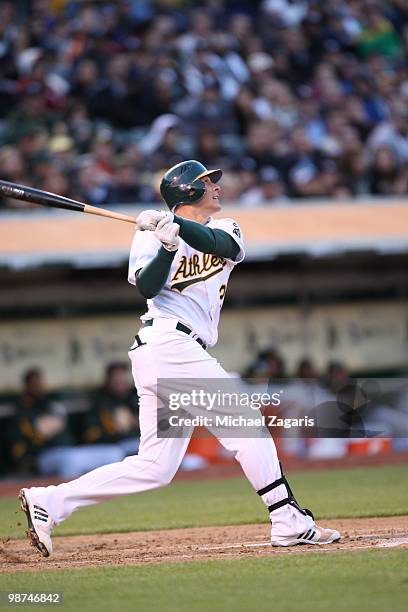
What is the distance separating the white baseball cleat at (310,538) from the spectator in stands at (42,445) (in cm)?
543

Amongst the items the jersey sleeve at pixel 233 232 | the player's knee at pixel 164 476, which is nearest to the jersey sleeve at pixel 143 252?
the jersey sleeve at pixel 233 232

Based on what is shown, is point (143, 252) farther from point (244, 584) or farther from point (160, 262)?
point (244, 584)

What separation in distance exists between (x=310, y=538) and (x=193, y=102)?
26.2 ft

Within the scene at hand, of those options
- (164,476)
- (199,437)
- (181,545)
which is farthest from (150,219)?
(199,437)

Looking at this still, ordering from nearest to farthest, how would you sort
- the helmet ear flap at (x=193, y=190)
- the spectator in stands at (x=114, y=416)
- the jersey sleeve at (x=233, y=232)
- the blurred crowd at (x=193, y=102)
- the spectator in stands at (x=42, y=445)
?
the jersey sleeve at (x=233, y=232) → the helmet ear flap at (x=193, y=190) → the spectator in stands at (x=42, y=445) → the spectator in stands at (x=114, y=416) → the blurred crowd at (x=193, y=102)

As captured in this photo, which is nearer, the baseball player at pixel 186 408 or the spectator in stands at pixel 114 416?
the baseball player at pixel 186 408

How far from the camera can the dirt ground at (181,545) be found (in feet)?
16.8

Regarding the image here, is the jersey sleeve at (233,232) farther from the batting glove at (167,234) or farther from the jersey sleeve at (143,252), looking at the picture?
the batting glove at (167,234)

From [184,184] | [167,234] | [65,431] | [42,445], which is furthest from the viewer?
[65,431]

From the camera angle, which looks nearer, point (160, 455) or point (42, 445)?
point (160, 455)

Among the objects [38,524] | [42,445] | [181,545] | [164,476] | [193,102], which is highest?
[193,102]

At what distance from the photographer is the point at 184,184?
208 inches

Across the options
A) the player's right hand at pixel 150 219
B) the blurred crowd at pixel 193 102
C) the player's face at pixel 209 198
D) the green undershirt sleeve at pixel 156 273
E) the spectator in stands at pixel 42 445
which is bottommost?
the spectator in stands at pixel 42 445

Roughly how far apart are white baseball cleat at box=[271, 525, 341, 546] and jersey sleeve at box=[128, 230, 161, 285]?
1367 millimetres
